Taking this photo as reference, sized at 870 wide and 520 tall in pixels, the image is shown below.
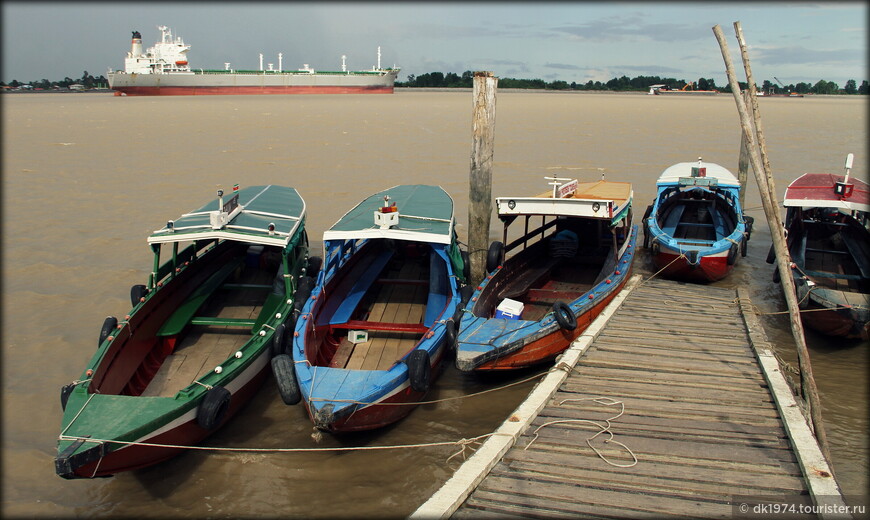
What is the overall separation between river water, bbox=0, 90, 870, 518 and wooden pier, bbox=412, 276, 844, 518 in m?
1.40

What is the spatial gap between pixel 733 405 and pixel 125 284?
10.9m

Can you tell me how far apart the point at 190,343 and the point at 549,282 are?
6.24m

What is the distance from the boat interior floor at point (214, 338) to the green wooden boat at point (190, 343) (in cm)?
2

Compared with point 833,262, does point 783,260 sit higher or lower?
higher

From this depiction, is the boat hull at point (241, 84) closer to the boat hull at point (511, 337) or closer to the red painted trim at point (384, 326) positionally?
the red painted trim at point (384, 326)

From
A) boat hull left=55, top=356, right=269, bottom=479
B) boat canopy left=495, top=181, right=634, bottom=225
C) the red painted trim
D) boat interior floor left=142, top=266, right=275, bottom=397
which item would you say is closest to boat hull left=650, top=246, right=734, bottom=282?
boat canopy left=495, top=181, right=634, bottom=225

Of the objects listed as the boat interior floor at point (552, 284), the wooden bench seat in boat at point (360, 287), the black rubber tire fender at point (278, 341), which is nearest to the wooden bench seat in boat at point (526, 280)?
the boat interior floor at point (552, 284)

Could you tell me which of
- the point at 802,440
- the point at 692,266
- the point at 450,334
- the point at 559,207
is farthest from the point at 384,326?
the point at 692,266

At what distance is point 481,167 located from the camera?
1116 cm

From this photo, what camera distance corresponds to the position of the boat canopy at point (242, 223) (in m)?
8.86

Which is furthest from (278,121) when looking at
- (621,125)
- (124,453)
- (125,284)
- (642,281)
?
(124,453)

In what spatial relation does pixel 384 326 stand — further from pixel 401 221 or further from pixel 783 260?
pixel 783 260

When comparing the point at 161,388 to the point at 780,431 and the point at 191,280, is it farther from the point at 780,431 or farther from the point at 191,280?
the point at 780,431

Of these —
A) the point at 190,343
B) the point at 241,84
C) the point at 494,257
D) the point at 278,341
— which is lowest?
the point at 190,343
